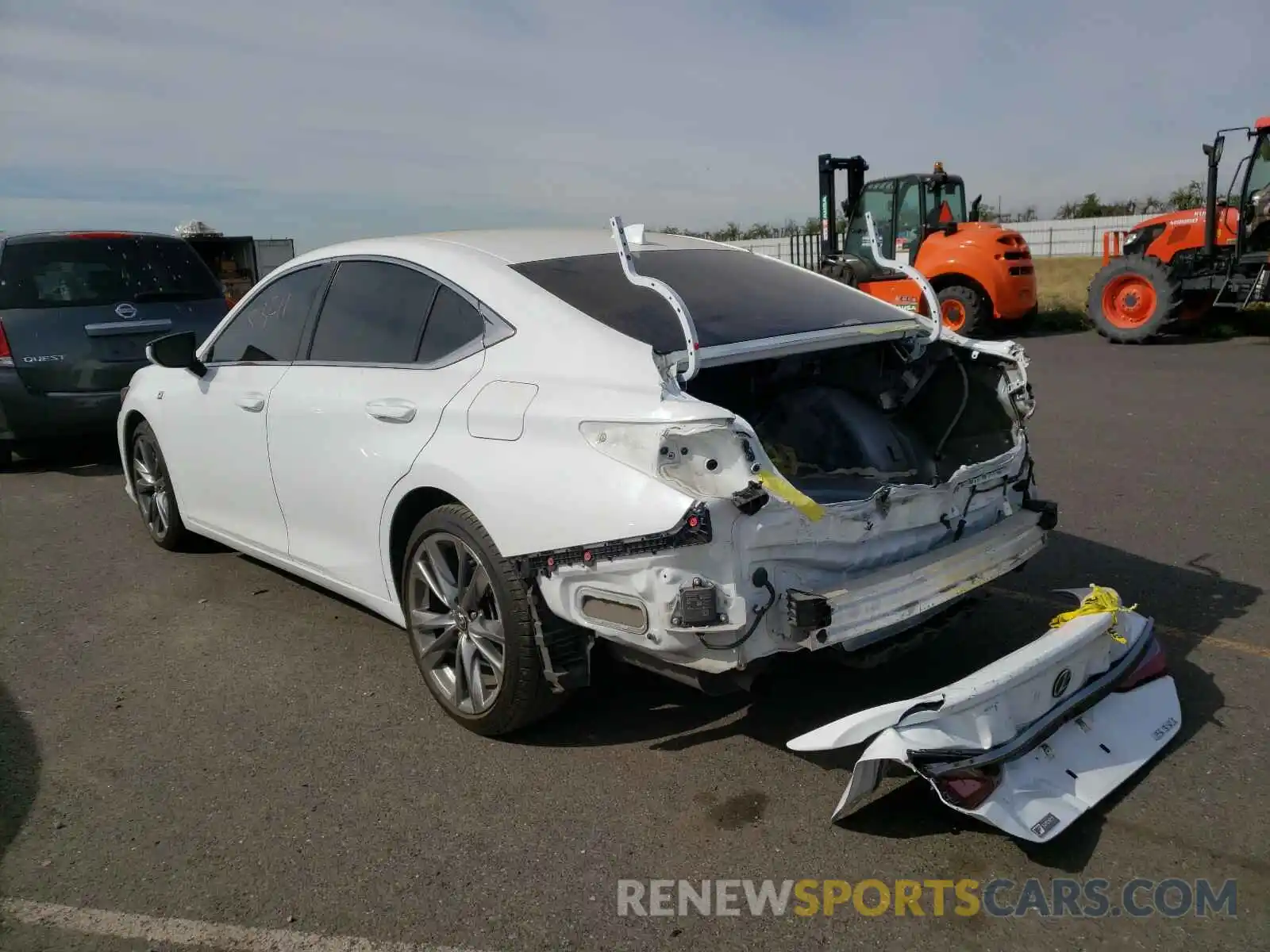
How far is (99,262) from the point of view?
26.9 feet

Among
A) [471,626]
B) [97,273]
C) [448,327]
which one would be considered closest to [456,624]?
[471,626]

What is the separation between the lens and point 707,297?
372 cm

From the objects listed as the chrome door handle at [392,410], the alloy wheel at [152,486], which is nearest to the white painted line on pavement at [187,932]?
the chrome door handle at [392,410]

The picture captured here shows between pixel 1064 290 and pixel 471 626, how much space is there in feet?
72.5

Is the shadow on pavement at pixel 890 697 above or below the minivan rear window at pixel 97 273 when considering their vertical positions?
below

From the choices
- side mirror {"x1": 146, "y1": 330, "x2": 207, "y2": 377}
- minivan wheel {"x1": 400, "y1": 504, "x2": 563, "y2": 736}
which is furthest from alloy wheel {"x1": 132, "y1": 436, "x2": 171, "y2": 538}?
minivan wheel {"x1": 400, "y1": 504, "x2": 563, "y2": 736}

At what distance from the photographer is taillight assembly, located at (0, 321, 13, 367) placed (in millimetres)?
7672

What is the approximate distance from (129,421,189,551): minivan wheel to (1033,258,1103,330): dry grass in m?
14.7

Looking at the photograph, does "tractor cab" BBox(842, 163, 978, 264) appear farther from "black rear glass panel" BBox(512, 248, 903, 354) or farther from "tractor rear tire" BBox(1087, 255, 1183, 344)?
"black rear glass panel" BBox(512, 248, 903, 354)

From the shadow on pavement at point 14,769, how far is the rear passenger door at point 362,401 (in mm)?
1181

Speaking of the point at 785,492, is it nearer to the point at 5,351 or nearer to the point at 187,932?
the point at 187,932

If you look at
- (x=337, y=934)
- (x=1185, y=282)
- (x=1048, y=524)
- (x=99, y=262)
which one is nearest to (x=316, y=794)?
(x=337, y=934)

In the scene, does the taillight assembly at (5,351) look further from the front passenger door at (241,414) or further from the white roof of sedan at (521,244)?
the white roof of sedan at (521,244)

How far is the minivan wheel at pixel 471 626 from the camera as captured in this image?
3.26 meters
